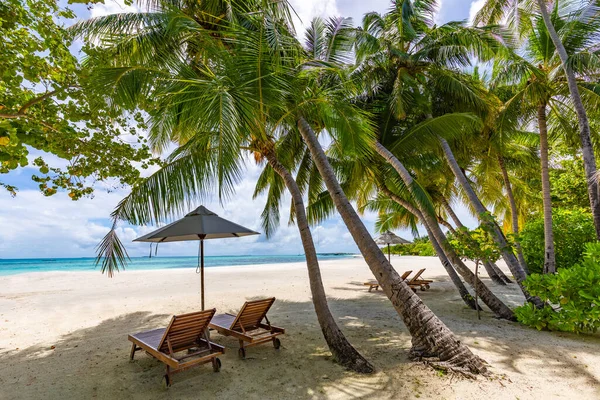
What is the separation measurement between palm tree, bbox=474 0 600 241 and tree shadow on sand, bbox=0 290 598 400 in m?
4.10

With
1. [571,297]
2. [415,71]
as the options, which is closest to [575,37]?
[415,71]

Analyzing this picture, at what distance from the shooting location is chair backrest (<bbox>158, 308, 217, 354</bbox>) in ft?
13.6

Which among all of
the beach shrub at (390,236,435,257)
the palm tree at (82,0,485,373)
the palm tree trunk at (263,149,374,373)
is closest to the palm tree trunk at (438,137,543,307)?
the palm tree at (82,0,485,373)

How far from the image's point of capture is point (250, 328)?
5320 millimetres

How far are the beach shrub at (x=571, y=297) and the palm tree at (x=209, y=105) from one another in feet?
13.6

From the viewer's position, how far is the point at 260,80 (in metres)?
3.66

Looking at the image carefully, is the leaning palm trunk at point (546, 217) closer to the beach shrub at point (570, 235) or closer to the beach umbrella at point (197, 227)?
the beach shrub at point (570, 235)

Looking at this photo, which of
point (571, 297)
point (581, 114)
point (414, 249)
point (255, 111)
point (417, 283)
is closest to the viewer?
point (255, 111)

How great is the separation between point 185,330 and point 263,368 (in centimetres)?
127

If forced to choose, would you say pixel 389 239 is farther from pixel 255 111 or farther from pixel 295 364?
pixel 255 111

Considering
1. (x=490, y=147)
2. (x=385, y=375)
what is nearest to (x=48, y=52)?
(x=385, y=375)

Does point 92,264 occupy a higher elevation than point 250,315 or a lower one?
lower

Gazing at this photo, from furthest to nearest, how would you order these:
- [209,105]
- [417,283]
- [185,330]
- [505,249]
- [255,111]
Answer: [417,283]
[505,249]
[185,330]
[255,111]
[209,105]

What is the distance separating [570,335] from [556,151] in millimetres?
11652
